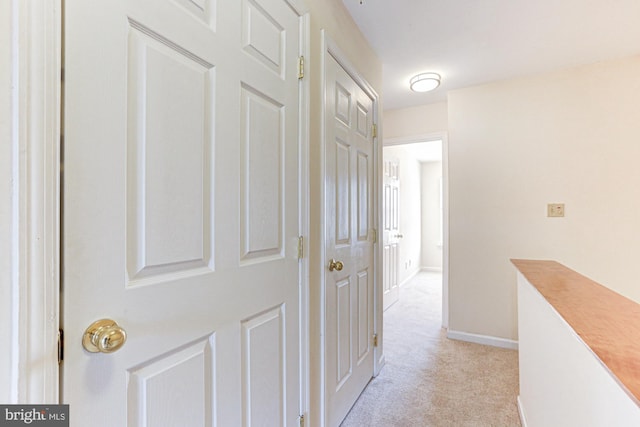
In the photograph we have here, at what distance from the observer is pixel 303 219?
4.34 ft

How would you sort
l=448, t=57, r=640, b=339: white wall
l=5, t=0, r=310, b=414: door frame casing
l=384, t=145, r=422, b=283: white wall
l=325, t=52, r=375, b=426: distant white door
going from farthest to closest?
l=384, t=145, r=422, b=283: white wall, l=448, t=57, r=640, b=339: white wall, l=325, t=52, r=375, b=426: distant white door, l=5, t=0, r=310, b=414: door frame casing

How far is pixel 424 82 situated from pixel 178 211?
2.54m

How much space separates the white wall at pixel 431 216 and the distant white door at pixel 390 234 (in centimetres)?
243

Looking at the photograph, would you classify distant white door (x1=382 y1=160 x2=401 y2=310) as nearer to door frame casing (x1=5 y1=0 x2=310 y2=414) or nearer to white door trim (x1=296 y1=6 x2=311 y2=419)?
white door trim (x1=296 y1=6 x2=311 y2=419)

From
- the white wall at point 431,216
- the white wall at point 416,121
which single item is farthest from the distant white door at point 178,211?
the white wall at point 431,216

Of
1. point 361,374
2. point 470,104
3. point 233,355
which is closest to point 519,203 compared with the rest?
point 470,104

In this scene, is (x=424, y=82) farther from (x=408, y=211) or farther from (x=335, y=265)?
(x=408, y=211)

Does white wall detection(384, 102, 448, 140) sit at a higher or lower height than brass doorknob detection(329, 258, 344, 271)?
higher

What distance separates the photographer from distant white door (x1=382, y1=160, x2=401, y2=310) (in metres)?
3.81

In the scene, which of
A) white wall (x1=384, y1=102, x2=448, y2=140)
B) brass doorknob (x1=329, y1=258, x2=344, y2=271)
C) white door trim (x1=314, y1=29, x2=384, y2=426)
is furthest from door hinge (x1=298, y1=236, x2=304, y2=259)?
white wall (x1=384, y1=102, x2=448, y2=140)

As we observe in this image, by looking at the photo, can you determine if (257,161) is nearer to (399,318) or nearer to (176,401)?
(176,401)

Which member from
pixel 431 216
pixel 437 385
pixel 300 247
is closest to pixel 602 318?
pixel 300 247

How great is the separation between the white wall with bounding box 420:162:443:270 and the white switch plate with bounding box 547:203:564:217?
12.7 feet

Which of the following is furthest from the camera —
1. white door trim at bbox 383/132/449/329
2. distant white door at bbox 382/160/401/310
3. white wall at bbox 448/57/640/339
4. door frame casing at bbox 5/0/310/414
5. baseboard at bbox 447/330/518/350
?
distant white door at bbox 382/160/401/310
